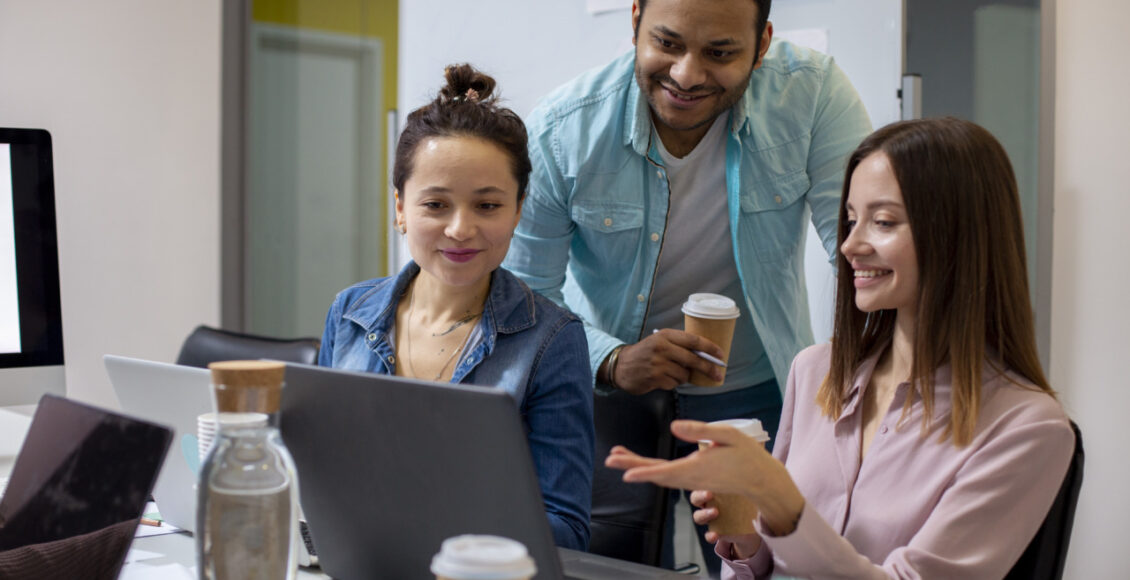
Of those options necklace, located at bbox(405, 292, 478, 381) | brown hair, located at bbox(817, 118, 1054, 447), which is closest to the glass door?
necklace, located at bbox(405, 292, 478, 381)

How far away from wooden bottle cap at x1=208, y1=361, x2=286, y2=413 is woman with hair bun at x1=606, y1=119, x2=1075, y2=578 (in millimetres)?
530

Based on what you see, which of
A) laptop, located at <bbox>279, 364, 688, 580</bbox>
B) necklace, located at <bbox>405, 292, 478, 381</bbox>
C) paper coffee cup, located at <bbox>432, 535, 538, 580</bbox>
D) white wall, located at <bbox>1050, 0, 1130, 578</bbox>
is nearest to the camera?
paper coffee cup, located at <bbox>432, 535, 538, 580</bbox>

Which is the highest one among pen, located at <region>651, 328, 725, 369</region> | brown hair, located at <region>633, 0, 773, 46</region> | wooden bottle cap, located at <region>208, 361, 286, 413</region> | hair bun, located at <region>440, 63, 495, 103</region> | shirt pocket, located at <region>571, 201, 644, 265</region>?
brown hair, located at <region>633, 0, 773, 46</region>

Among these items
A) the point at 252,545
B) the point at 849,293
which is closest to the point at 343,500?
the point at 252,545

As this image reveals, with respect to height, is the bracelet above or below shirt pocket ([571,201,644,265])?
below

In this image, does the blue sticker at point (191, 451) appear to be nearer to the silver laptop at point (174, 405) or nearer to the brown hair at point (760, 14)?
the silver laptop at point (174, 405)

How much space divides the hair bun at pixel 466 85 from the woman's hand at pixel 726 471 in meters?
0.87

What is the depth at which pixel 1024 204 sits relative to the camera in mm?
2467

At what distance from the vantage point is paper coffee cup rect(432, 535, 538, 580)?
27.8 inches

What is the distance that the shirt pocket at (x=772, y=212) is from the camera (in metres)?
2.06

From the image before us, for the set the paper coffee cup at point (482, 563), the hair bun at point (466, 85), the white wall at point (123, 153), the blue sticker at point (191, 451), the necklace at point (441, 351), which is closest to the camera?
the paper coffee cup at point (482, 563)

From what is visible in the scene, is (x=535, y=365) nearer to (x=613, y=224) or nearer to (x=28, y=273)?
(x=613, y=224)

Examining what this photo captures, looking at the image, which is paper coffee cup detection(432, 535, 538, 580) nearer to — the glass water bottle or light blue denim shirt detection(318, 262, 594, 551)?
the glass water bottle

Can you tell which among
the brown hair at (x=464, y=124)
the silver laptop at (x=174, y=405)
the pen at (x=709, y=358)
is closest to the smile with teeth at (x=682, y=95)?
the brown hair at (x=464, y=124)
